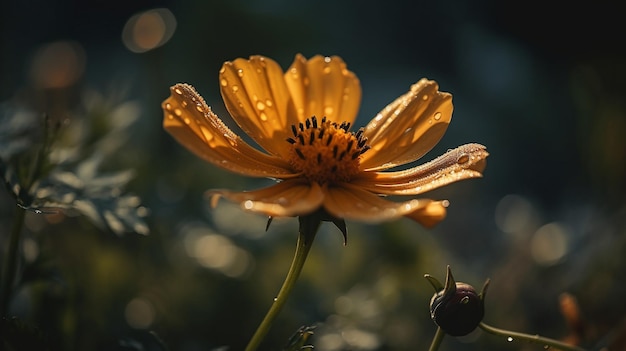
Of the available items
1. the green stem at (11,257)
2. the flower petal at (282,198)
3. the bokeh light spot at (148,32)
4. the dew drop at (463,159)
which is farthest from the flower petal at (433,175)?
the bokeh light spot at (148,32)

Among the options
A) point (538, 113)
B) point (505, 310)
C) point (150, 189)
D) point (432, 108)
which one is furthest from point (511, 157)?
point (432, 108)

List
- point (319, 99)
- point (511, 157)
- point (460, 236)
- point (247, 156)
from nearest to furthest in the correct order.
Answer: point (247, 156) → point (319, 99) → point (460, 236) → point (511, 157)

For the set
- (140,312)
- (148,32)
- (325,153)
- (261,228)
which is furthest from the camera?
(148,32)

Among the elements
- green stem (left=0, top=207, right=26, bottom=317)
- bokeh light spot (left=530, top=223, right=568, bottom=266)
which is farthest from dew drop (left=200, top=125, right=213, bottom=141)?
bokeh light spot (left=530, top=223, right=568, bottom=266)

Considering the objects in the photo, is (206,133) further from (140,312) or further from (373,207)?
(140,312)

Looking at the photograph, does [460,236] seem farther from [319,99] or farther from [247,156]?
[247,156]

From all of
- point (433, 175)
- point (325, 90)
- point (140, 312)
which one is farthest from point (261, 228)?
point (433, 175)
